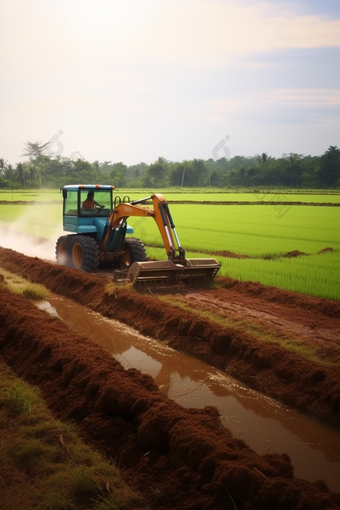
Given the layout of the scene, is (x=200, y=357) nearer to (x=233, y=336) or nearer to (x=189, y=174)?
(x=233, y=336)

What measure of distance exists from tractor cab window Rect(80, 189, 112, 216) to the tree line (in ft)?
151

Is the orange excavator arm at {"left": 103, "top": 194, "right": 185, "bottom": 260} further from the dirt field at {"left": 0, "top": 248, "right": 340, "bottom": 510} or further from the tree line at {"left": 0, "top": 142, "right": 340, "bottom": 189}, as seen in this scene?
the tree line at {"left": 0, "top": 142, "right": 340, "bottom": 189}

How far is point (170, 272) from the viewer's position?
12586 millimetres

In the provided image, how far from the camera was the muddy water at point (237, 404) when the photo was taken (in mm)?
5965

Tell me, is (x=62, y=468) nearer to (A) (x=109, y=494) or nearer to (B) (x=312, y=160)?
(A) (x=109, y=494)

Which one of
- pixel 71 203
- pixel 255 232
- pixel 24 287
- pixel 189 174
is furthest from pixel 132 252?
pixel 189 174

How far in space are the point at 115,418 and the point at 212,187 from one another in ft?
251

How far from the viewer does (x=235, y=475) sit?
4.55 meters

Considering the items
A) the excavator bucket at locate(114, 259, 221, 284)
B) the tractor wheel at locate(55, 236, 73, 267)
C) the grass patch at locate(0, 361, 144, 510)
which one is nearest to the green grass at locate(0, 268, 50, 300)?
the tractor wheel at locate(55, 236, 73, 267)

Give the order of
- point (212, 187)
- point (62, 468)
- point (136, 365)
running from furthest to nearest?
point (212, 187) → point (136, 365) → point (62, 468)

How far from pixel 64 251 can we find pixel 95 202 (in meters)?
1.60

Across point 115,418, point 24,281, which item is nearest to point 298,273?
point 24,281

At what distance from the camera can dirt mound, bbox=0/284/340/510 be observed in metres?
4.52

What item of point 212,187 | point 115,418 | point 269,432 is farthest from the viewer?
point 212,187
